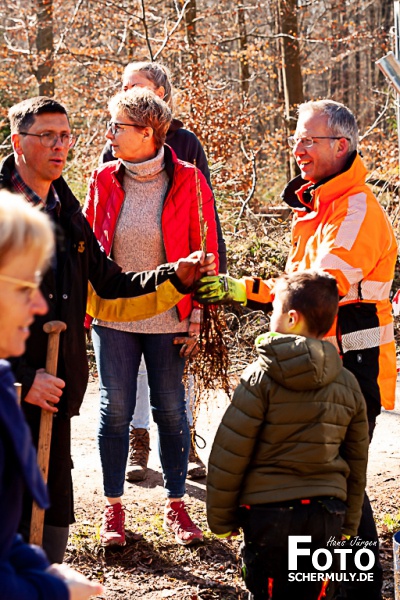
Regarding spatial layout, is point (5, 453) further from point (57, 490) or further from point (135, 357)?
point (135, 357)

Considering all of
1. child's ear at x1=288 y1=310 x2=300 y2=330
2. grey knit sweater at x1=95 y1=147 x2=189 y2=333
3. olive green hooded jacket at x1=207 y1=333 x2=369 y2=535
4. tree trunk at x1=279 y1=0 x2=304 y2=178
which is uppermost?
tree trunk at x1=279 y1=0 x2=304 y2=178

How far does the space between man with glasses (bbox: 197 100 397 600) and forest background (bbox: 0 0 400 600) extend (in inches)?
41.3

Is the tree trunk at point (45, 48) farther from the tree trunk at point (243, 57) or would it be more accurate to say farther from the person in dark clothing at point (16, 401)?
the person in dark clothing at point (16, 401)

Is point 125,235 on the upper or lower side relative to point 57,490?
upper

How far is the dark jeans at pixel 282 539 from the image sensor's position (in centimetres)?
323

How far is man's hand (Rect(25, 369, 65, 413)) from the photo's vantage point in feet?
11.2

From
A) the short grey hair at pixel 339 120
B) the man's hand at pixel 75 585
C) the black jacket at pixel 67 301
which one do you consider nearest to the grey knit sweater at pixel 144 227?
the black jacket at pixel 67 301

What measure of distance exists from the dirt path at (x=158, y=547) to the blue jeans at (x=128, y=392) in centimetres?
28

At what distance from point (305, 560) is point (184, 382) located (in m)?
1.66

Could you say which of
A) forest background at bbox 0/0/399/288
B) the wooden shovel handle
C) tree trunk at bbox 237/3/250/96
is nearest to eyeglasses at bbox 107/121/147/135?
the wooden shovel handle

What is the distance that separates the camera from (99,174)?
464 centimetres

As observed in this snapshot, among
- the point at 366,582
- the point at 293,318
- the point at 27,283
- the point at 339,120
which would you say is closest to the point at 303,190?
the point at 339,120

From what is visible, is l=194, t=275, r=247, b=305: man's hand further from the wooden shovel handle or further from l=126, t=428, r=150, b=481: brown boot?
l=126, t=428, r=150, b=481: brown boot

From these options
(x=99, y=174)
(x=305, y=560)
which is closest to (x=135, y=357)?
(x=99, y=174)
